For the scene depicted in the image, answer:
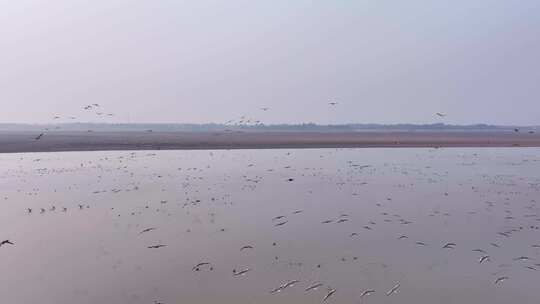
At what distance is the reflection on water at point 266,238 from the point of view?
11.3 meters

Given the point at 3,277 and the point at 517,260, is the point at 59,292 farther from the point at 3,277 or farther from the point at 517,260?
the point at 517,260

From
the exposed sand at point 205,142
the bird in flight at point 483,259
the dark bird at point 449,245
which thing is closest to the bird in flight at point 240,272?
the bird in flight at point 483,259

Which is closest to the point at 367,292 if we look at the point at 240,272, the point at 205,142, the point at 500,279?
the point at 240,272

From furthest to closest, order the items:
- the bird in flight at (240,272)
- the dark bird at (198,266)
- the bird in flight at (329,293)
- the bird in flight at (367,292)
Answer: the dark bird at (198,266) → the bird in flight at (240,272) → the bird in flight at (367,292) → the bird in flight at (329,293)

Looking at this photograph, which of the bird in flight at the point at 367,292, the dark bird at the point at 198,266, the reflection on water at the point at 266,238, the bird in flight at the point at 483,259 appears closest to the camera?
the bird in flight at the point at 367,292

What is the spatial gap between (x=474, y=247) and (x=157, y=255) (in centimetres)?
849

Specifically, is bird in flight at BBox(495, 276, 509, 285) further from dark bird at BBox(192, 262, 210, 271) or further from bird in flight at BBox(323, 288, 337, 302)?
dark bird at BBox(192, 262, 210, 271)

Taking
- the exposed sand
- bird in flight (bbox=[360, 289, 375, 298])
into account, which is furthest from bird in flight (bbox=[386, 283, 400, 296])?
the exposed sand

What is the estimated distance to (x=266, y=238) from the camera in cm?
1589

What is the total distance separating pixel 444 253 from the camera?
574 inches

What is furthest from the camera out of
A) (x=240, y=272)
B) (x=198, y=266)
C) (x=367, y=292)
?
(x=198, y=266)

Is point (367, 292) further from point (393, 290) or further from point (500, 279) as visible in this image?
point (500, 279)

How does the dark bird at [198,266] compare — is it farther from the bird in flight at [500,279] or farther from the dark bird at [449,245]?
the dark bird at [449,245]

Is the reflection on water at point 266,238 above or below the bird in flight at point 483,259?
above
